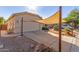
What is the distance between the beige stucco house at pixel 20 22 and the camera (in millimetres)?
6641

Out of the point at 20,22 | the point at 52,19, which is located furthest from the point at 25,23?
the point at 52,19

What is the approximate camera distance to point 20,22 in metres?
6.64

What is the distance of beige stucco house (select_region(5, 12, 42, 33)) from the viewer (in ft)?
21.8

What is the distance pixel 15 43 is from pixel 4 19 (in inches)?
16.3

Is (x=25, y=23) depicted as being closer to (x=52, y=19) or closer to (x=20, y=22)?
(x=20, y=22)

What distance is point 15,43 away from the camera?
21.8ft
